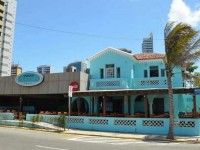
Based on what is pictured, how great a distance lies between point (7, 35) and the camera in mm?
112562

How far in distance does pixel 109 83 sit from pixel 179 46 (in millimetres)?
11626

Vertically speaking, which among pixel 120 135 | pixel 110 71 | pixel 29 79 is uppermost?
pixel 110 71

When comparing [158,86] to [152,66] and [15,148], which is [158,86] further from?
[15,148]

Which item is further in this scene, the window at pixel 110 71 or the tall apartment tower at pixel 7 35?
the tall apartment tower at pixel 7 35

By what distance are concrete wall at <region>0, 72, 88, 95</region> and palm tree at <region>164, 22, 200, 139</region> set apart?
11784mm

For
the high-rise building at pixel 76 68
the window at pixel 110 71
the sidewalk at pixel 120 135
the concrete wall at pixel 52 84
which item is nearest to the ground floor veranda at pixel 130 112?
the concrete wall at pixel 52 84

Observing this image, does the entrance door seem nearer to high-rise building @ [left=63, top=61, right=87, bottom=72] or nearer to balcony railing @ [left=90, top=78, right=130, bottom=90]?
balcony railing @ [left=90, top=78, right=130, bottom=90]

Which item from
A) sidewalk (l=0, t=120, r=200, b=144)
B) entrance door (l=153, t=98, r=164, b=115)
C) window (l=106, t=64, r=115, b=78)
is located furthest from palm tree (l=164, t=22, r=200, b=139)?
window (l=106, t=64, r=115, b=78)

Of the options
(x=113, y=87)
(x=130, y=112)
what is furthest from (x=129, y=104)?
(x=113, y=87)

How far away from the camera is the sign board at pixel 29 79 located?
100ft

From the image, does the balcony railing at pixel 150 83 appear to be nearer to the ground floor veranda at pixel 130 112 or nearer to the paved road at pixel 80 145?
the ground floor veranda at pixel 130 112

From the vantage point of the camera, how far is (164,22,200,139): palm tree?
18.1m

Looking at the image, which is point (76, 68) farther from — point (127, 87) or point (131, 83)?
point (127, 87)

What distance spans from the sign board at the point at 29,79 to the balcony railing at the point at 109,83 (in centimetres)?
580
